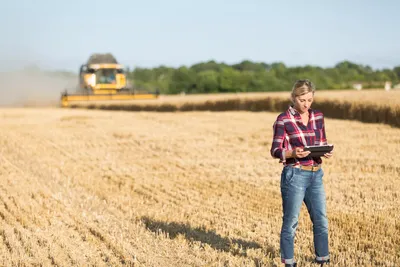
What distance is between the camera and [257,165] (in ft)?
43.7

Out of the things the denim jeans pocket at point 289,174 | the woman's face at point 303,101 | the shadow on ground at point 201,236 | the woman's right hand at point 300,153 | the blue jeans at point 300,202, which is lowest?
the shadow on ground at point 201,236

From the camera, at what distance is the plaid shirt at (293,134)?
572 centimetres

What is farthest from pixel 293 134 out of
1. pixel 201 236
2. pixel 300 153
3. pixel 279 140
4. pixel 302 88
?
pixel 201 236

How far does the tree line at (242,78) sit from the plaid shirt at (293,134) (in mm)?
62637

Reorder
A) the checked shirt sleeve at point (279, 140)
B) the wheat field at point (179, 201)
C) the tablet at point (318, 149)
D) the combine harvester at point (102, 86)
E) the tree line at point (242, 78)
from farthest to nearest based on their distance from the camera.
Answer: the tree line at point (242, 78)
the combine harvester at point (102, 86)
the wheat field at point (179, 201)
the checked shirt sleeve at point (279, 140)
the tablet at point (318, 149)

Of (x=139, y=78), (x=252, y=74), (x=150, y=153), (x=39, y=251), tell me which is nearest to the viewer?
(x=39, y=251)

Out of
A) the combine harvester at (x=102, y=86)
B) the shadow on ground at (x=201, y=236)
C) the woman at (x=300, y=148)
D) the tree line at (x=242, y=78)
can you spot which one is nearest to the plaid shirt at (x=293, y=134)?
the woman at (x=300, y=148)


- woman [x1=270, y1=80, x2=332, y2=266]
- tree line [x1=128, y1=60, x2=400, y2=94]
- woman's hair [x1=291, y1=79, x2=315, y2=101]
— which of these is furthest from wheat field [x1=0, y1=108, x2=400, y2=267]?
tree line [x1=128, y1=60, x2=400, y2=94]

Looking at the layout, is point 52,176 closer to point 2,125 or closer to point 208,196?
point 208,196

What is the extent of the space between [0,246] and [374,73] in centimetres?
9395

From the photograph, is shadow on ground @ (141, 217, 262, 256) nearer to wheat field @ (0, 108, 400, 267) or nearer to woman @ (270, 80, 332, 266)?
wheat field @ (0, 108, 400, 267)

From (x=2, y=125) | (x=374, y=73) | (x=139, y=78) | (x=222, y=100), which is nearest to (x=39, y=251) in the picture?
(x=2, y=125)

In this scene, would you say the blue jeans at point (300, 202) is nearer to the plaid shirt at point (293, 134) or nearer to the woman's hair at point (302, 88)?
the plaid shirt at point (293, 134)

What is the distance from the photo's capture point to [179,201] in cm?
988
